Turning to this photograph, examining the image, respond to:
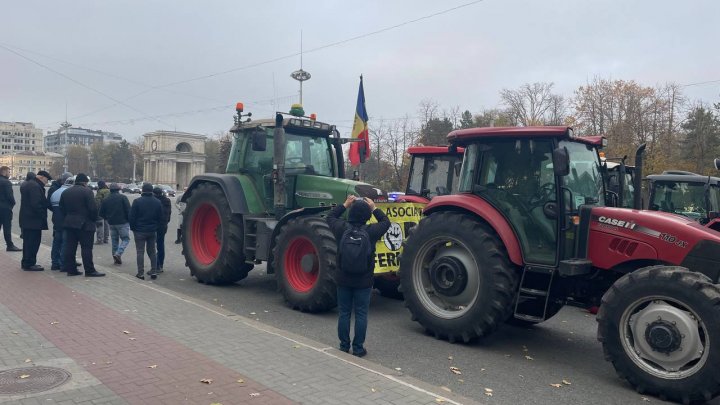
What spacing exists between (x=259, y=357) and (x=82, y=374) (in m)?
1.58

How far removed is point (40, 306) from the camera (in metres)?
7.35

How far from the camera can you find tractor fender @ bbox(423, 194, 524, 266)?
6246 mm

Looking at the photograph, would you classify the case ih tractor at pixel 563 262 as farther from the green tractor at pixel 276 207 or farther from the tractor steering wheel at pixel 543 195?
the green tractor at pixel 276 207

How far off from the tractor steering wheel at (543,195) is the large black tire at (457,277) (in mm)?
586

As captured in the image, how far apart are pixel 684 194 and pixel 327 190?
26.5 feet

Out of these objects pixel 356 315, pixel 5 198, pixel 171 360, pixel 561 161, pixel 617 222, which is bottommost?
pixel 171 360

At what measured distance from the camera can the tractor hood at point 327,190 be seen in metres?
8.56

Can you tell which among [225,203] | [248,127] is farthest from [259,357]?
[248,127]

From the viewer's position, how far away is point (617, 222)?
5.78 meters

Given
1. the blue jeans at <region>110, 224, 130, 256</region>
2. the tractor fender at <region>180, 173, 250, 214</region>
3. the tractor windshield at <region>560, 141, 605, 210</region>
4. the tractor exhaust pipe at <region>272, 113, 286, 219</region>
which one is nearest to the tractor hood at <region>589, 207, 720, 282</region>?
the tractor windshield at <region>560, 141, 605, 210</region>

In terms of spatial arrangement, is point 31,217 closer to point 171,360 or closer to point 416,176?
point 171,360

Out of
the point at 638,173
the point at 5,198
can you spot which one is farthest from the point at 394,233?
the point at 5,198

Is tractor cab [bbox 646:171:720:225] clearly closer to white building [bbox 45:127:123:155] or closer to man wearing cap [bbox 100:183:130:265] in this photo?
man wearing cap [bbox 100:183:130:265]

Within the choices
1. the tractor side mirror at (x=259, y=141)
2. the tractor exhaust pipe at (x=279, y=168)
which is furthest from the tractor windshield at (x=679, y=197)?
the tractor side mirror at (x=259, y=141)
